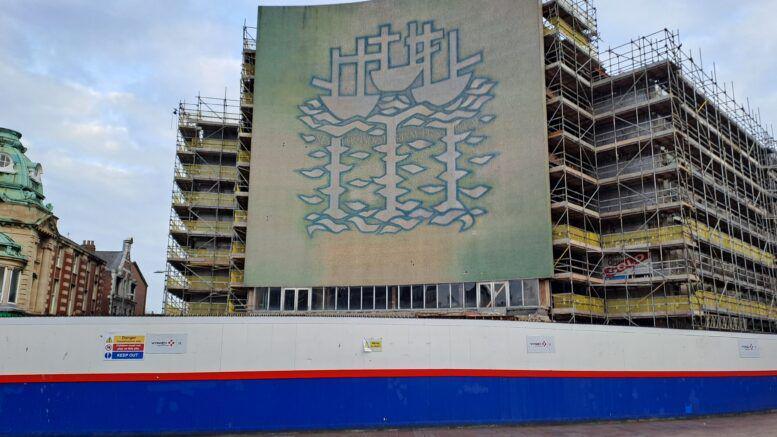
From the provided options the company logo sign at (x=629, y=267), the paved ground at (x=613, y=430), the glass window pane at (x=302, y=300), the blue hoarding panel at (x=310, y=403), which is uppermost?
the company logo sign at (x=629, y=267)

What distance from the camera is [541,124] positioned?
38969 mm

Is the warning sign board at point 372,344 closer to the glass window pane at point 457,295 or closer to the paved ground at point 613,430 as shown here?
the paved ground at point 613,430

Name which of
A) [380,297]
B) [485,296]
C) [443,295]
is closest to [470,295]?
[485,296]

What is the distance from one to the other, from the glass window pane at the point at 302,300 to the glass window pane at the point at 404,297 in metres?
6.54

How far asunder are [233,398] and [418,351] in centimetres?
750

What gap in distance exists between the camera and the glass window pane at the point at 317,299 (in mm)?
41906

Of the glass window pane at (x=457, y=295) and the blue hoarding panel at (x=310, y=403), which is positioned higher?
the glass window pane at (x=457, y=295)

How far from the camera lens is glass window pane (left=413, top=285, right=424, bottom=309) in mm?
40250

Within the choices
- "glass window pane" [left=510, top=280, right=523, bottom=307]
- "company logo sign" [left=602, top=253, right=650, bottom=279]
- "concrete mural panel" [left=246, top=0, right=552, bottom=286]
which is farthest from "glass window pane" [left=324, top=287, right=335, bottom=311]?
"company logo sign" [left=602, top=253, right=650, bottom=279]

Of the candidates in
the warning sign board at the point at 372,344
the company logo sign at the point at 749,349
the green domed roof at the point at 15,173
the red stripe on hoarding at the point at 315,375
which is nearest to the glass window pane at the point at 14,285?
the green domed roof at the point at 15,173

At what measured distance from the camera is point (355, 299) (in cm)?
4147

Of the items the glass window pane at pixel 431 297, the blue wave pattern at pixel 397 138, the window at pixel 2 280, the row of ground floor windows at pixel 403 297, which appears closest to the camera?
the window at pixel 2 280

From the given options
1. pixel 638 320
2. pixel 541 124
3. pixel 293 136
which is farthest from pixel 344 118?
pixel 638 320

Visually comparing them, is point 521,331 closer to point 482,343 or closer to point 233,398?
point 482,343
